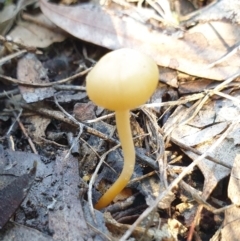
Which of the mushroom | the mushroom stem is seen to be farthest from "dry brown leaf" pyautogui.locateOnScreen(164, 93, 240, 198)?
the mushroom

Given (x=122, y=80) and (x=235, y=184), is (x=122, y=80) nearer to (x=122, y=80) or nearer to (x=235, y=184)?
(x=122, y=80)

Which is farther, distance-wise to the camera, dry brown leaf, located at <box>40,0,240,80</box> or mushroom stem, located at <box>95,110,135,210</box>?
dry brown leaf, located at <box>40,0,240,80</box>

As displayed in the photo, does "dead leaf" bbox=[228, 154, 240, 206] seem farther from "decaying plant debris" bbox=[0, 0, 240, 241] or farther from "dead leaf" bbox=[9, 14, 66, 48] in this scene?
"dead leaf" bbox=[9, 14, 66, 48]

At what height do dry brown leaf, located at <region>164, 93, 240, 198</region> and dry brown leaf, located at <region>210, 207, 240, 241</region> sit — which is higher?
dry brown leaf, located at <region>164, 93, 240, 198</region>

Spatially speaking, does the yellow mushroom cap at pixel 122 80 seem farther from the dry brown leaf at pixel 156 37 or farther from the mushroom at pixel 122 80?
the dry brown leaf at pixel 156 37

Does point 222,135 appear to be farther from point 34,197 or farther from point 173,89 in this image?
point 34,197

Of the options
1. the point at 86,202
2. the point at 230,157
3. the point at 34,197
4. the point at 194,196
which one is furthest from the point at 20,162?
the point at 230,157

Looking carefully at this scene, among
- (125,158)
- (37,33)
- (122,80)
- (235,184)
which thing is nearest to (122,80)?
(122,80)

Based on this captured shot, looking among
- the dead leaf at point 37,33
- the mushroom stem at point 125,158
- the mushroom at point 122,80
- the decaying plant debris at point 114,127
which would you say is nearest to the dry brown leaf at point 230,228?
the decaying plant debris at point 114,127
